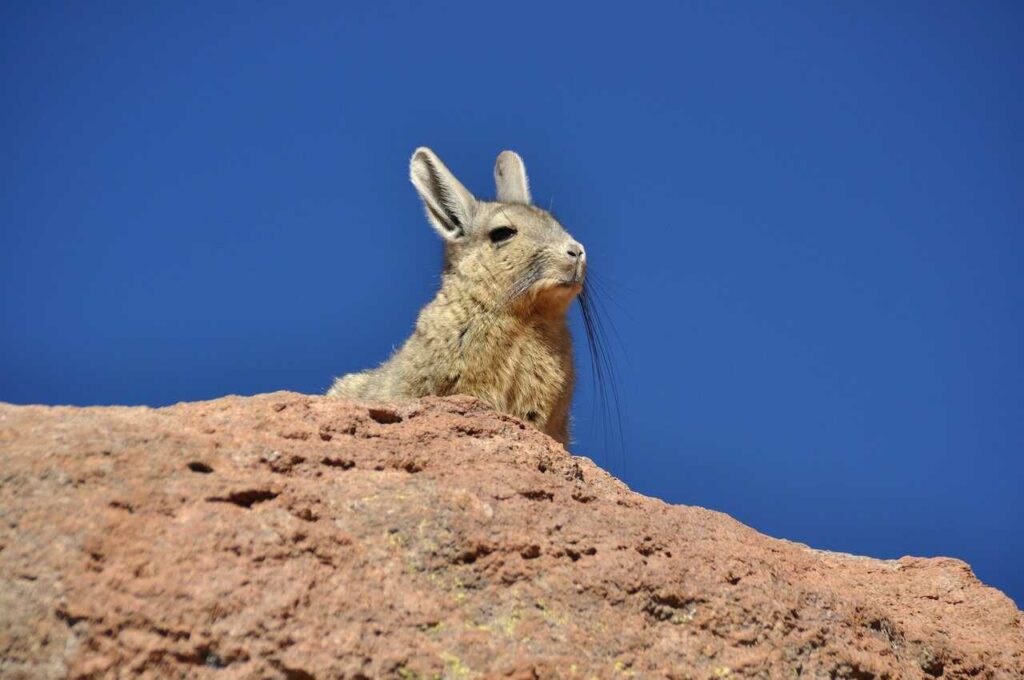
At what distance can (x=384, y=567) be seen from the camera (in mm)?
5207

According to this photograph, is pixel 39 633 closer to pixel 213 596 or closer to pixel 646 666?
pixel 213 596

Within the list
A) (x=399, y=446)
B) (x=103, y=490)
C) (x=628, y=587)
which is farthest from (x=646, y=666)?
(x=103, y=490)

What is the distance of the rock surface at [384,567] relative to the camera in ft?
15.1

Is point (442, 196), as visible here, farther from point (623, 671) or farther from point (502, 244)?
point (623, 671)

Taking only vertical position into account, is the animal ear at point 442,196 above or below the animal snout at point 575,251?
above

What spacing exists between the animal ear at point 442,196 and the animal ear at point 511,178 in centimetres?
92

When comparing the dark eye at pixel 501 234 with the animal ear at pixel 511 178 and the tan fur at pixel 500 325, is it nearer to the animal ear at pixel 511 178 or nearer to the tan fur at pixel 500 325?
the tan fur at pixel 500 325

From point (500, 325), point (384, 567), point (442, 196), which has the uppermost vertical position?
point (442, 196)

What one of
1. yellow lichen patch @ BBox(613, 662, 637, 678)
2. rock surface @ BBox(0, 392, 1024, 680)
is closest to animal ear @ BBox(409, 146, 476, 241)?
rock surface @ BBox(0, 392, 1024, 680)

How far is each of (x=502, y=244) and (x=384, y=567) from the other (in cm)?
558

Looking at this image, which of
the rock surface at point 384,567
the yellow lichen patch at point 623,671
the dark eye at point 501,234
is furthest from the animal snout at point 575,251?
the yellow lichen patch at point 623,671

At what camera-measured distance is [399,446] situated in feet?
20.5

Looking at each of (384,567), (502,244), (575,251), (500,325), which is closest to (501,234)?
(502,244)

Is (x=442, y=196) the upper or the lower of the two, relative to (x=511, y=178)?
lower
